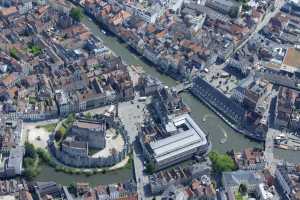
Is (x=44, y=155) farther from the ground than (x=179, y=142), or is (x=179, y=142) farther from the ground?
(x=179, y=142)

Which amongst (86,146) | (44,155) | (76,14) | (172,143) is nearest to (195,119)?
(172,143)

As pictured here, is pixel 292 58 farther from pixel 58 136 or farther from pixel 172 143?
pixel 58 136

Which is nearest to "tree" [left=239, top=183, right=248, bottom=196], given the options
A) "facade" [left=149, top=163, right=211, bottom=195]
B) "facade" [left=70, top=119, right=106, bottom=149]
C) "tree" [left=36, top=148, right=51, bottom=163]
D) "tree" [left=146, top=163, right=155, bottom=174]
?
"facade" [left=149, top=163, right=211, bottom=195]

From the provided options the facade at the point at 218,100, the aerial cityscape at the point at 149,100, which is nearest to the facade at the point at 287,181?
the aerial cityscape at the point at 149,100

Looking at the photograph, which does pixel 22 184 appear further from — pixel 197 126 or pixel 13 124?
pixel 197 126

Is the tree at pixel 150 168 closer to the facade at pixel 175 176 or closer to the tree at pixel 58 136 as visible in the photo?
the facade at pixel 175 176

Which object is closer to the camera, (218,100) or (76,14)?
(218,100)

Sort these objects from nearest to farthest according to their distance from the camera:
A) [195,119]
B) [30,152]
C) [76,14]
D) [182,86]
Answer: [30,152] < [195,119] < [182,86] < [76,14]
